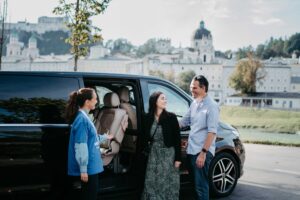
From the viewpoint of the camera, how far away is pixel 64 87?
523 centimetres

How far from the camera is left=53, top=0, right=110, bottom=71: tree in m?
13.4

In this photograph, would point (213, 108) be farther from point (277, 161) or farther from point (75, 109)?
point (277, 161)

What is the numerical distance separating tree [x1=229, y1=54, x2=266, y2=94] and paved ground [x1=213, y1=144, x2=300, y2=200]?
105m

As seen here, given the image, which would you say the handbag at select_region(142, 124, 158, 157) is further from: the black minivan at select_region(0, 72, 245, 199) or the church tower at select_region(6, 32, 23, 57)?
the church tower at select_region(6, 32, 23, 57)

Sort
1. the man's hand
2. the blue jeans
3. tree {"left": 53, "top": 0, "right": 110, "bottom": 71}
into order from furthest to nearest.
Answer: tree {"left": 53, "top": 0, "right": 110, "bottom": 71}
the blue jeans
the man's hand

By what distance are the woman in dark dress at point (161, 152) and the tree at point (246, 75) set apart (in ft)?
372

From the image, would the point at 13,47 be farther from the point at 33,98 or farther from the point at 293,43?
the point at 33,98

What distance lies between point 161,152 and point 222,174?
208 centimetres

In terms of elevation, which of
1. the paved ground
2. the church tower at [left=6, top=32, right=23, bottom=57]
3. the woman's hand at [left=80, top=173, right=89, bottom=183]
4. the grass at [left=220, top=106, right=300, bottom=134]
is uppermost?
the church tower at [left=6, top=32, right=23, bottom=57]

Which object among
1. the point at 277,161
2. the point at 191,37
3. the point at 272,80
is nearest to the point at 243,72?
the point at 272,80

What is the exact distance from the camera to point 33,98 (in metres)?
4.91

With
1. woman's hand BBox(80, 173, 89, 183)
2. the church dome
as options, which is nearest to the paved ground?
woman's hand BBox(80, 173, 89, 183)

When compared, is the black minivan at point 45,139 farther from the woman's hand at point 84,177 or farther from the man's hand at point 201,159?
the man's hand at point 201,159

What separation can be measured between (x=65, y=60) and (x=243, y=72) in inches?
3097
